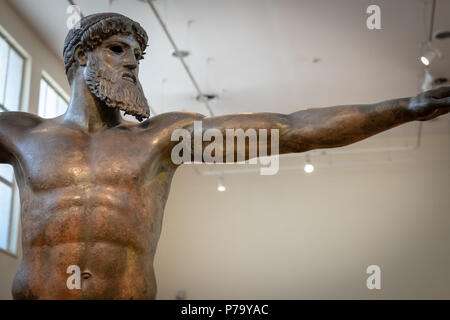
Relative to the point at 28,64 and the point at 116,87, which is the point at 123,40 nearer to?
the point at 116,87

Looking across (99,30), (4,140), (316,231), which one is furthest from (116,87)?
(316,231)

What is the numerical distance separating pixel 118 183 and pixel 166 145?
0.27 meters

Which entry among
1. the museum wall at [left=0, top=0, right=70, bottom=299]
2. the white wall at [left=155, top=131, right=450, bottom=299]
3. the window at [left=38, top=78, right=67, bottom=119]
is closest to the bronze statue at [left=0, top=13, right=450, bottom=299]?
the museum wall at [left=0, top=0, right=70, bottom=299]

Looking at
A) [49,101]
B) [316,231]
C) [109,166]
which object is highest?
[49,101]

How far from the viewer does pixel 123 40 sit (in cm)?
352

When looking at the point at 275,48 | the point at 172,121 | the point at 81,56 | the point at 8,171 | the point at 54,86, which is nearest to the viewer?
the point at 172,121

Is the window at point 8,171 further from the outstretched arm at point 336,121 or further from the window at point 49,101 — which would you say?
the outstretched arm at point 336,121

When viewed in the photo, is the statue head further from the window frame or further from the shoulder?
the window frame

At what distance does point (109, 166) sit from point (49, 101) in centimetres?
1006

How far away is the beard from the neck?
47mm

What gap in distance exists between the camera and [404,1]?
11.1 m
